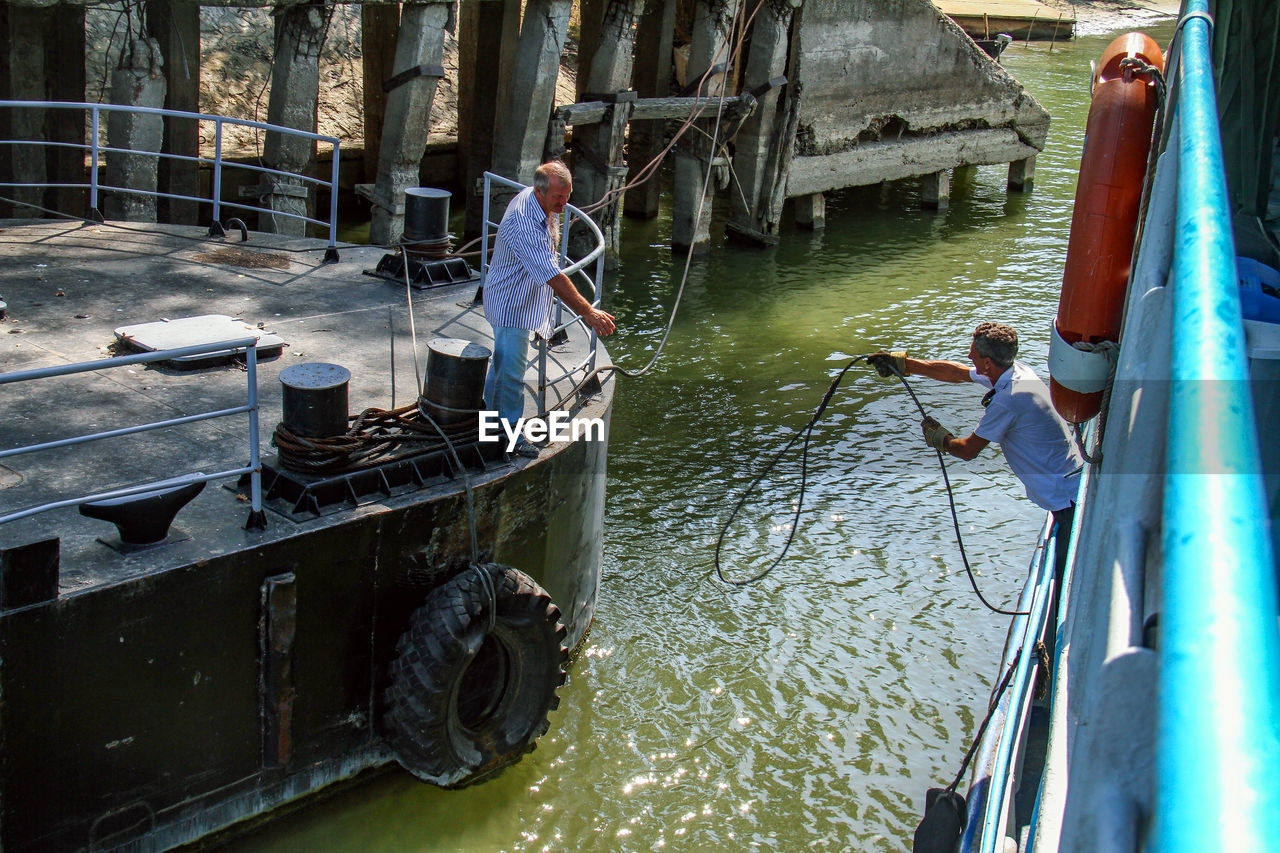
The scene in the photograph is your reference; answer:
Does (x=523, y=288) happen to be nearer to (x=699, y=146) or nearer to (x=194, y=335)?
(x=194, y=335)

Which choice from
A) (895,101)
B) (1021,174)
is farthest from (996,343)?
(1021,174)

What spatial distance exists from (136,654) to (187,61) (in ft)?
31.2

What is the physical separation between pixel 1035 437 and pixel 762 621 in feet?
9.04

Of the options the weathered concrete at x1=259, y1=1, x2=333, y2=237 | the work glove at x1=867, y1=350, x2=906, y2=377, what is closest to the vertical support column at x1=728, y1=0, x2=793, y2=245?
the weathered concrete at x1=259, y1=1, x2=333, y2=237

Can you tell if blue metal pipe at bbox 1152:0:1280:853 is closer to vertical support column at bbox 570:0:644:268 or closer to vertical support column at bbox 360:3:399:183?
vertical support column at bbox 570:0:644:268

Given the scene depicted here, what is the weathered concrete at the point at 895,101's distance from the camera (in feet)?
63.6

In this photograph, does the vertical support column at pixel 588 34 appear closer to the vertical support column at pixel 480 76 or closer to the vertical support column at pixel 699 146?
the vertical support column at pixel 480 76

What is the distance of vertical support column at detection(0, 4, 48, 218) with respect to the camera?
12.3 metres

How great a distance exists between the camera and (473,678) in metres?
6.91

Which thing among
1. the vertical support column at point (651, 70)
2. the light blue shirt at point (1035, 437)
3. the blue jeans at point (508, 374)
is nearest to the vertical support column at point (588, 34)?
the vertical support column at point (651, 70)

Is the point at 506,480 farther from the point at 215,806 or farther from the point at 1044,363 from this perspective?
the point at 1044,363

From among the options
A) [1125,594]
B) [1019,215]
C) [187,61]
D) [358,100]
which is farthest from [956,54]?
[1125,594]

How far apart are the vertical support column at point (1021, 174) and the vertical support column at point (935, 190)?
2148mm

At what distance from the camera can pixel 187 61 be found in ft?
43.0
